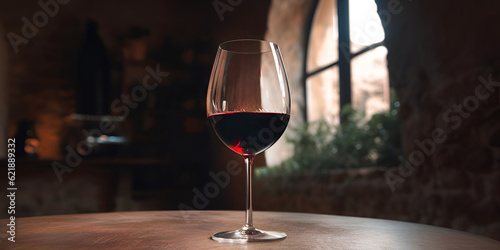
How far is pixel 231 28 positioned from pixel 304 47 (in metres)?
0.92

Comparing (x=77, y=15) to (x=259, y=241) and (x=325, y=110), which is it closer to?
(x=325, y=110)

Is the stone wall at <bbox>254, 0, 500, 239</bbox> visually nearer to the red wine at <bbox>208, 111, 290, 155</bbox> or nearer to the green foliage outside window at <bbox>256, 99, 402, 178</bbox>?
the green foliage outside window at <bbox>256, 99, 402, 178</bbox>

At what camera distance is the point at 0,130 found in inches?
140

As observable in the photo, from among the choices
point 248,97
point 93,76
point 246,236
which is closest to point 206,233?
point 246,236

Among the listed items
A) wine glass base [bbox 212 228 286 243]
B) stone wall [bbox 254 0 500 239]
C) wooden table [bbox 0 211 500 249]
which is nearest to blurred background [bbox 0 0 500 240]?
stone wall [bbox 254 0 500 239]

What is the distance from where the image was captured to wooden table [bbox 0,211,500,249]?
17.9 inches

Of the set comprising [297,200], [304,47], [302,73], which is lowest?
[297,200]

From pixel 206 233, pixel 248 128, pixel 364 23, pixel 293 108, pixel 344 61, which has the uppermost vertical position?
pixel 364 23

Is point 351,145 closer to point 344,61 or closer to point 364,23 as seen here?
point 344,61

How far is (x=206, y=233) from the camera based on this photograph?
0.55 meters

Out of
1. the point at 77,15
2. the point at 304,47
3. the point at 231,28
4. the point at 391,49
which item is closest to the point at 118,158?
the point at 77,15

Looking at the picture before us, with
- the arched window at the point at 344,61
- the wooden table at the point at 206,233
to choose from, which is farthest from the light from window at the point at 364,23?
the wooden table at the point at 206,233

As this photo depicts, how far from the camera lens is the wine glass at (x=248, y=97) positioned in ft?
1.89

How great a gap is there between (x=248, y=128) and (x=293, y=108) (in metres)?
2.84
